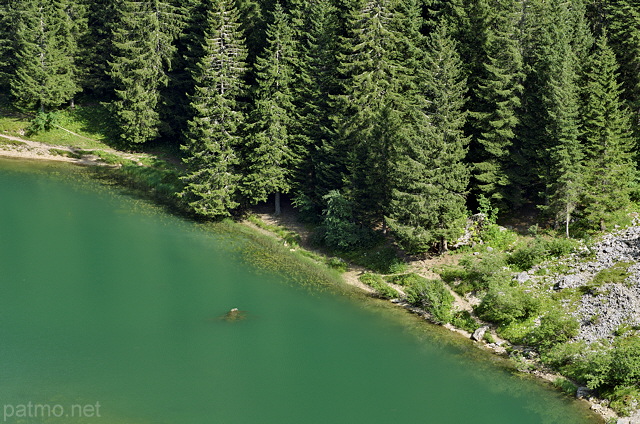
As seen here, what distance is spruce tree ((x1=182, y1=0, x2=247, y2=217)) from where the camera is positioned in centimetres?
6469

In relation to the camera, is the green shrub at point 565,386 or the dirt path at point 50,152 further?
the dirt path at point 50,152

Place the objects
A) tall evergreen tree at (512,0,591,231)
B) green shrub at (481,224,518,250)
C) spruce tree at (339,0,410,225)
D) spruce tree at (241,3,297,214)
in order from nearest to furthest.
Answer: tall evergreen tree at (512,0,591,231) → green shrub at (481,224,518,250) → spruce tree at (339,0,410,225) → spruce tree at (241,3,297,214)

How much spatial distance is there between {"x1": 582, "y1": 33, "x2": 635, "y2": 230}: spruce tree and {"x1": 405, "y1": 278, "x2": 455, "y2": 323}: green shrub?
1406 centimetres

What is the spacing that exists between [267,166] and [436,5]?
23.9 meters

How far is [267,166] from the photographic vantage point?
6462 cm

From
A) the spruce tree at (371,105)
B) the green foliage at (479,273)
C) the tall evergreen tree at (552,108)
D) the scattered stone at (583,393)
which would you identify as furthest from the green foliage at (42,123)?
the scattered stone at (583,393)

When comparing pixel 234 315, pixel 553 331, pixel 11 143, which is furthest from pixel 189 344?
pixel 11 143

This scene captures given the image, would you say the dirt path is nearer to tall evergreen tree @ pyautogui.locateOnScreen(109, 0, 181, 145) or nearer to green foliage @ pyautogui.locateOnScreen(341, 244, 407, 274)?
tall evergreen tree @ pyautogui.locateOnScreen(109, 0, 181, 145)

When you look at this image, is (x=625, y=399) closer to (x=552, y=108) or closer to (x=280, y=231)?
(x=552, y=108)

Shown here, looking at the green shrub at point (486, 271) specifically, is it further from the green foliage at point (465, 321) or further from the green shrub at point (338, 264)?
the green shrub at point (338, 264)

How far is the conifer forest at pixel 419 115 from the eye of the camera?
55062mm

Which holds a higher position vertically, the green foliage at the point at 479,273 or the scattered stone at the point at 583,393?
the green foliage at the point at 479,273

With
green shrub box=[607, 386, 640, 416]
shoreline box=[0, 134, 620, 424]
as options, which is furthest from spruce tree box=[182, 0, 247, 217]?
green shrub box=[607, 386, 640, 416]

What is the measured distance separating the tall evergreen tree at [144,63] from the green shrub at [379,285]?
36577 mm
